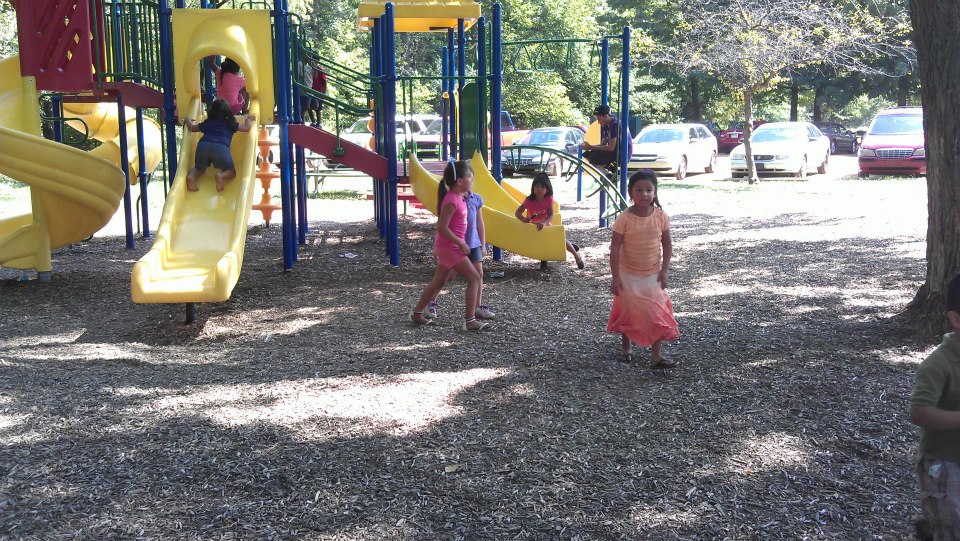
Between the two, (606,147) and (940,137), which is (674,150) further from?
(940,137)

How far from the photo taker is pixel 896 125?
74.4 feet

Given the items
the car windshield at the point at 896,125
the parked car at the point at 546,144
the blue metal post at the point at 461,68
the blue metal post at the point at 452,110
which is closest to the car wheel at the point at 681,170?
the parked car at the point at 546,144

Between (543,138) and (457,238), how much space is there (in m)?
18.8

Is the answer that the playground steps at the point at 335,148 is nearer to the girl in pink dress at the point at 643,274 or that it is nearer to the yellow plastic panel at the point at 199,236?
the yellow plastic panel at the point at 199,236

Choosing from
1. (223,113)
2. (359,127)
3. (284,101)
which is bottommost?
(223,113)

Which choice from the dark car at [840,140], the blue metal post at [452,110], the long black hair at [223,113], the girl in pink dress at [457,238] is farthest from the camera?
the dark car at [840,140]

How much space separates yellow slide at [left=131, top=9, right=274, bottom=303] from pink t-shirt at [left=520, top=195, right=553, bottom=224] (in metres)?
2.88

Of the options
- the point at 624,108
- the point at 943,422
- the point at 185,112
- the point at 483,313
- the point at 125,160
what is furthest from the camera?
the point at 624,108

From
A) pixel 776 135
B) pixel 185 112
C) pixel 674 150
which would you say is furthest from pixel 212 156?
pixel 776 135

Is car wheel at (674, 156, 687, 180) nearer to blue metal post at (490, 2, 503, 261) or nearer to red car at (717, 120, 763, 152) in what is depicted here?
blue metal post at (490, 2, 503, 261)

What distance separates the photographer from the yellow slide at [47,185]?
27.9 ft

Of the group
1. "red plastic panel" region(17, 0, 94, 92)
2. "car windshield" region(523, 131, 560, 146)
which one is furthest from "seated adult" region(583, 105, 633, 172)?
"car windshield" region(523, 131, 560, 146)

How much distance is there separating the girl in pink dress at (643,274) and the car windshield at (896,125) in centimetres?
1923

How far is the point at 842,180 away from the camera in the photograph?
71.7 ft
